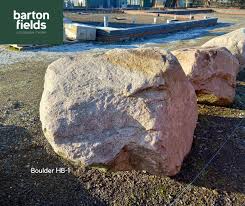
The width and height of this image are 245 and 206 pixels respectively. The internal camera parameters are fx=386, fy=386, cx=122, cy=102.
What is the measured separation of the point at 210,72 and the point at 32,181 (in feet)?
11.4

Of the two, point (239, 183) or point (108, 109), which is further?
point (239, 183)

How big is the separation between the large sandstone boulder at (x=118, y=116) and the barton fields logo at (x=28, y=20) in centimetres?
690

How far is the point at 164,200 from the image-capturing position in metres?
3.87

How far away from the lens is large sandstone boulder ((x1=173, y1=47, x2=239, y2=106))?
6.07 metres

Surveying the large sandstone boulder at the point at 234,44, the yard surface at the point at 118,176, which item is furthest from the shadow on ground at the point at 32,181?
the large sandstone boulder at the point at 234,44

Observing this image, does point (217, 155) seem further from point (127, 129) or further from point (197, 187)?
point (127, 129)

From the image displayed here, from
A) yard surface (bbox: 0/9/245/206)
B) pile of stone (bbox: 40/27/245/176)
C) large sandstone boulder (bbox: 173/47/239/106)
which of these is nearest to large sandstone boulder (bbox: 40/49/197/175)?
pile of stone (bbox: 40/27/245/176)

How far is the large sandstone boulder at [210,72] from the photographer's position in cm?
607

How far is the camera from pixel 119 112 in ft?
12.8

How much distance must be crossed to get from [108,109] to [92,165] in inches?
23.9

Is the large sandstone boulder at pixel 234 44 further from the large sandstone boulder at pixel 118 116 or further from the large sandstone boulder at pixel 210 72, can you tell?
the large sandstone boulder at pixel 118 116

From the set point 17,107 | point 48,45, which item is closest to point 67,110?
point 17,107

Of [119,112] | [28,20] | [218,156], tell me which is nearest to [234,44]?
[218,156]

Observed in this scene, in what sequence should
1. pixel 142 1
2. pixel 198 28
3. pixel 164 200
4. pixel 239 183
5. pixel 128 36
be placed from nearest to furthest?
pixel 164 200 < pixel 239 183 < pixel 128 36 < pixel 198 28 < pixel 142 1
